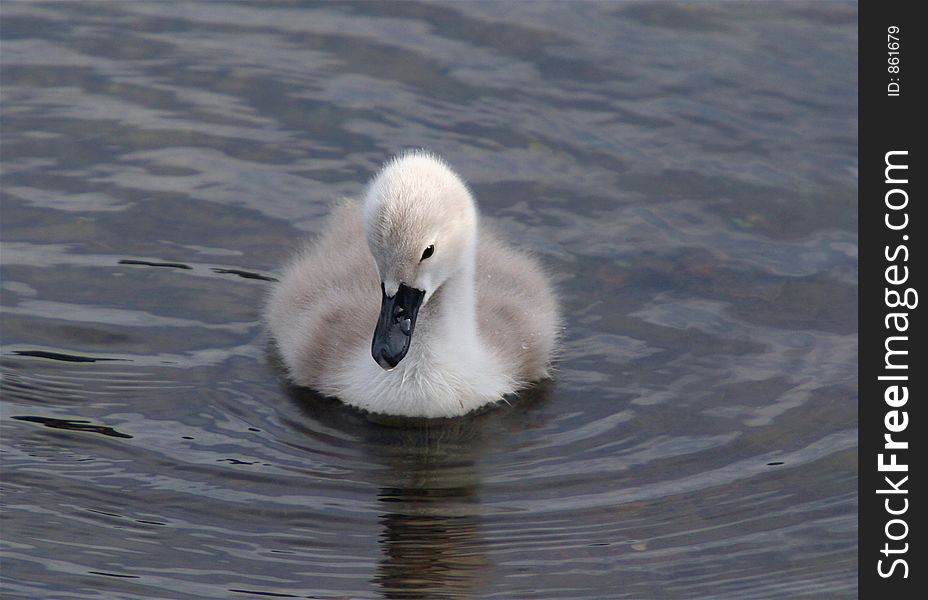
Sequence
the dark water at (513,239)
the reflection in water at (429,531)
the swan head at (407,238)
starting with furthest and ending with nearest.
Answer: the swan head at (407,238) < the dark water at (513,239) < the reflection in water at (429,531)

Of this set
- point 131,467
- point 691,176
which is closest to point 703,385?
point 691,176

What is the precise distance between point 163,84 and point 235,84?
463 mm

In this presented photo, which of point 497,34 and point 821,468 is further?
point 497,34

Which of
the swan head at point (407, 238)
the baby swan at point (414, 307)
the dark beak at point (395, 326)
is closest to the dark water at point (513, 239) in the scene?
the baby swan at point (414, 307)

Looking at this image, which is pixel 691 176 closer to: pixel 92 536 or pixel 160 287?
pixel 160 287

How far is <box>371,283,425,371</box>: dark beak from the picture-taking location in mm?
6023

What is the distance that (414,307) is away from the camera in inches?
240

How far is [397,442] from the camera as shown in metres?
6.35

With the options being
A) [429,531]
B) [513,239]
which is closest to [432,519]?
[429,531]

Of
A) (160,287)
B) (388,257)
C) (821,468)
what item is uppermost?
(388,257)

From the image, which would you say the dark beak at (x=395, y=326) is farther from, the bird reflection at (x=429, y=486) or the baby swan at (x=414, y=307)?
the bird reflection at (x=429, y=486)

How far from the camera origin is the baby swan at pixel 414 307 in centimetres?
603

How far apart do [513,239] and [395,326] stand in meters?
2.08

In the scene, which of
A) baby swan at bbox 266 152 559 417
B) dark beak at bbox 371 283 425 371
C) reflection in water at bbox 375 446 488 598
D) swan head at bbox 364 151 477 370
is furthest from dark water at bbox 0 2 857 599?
swan head at bbox 364 151 477 370
